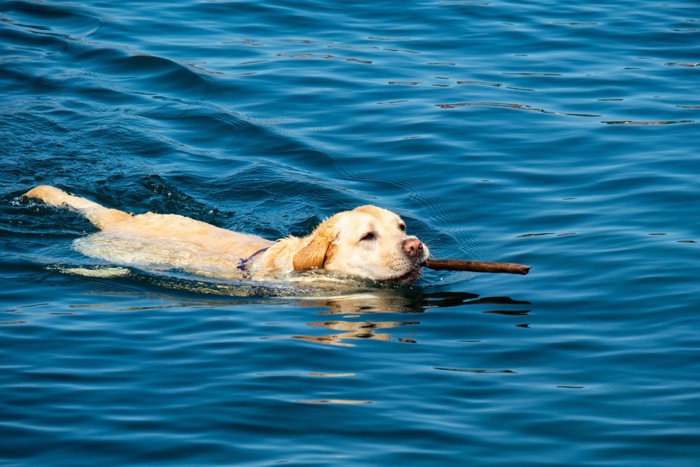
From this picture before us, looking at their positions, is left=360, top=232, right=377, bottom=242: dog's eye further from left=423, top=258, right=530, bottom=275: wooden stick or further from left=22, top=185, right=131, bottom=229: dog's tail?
left=22, top=185, right=131, bottom=229: dog's tail

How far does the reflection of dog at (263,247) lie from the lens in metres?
10.7

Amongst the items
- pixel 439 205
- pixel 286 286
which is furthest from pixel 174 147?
pixel 286 286

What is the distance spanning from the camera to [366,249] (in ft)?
35.3

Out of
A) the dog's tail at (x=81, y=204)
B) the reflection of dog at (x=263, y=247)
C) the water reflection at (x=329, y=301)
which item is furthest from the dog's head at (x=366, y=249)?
the dog's tail at (x=81, y=204)

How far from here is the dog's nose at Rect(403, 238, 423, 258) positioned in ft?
34.5

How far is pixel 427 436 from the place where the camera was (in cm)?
727

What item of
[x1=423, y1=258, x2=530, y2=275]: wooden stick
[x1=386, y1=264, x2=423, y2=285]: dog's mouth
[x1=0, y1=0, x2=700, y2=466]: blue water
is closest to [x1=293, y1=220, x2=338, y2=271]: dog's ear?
[x1=0, y1=0, x2=700, y2=466]: blue water

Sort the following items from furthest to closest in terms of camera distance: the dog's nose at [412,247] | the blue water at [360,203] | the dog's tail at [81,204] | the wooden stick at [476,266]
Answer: the dog's tail at [81,204]
the dog's nose at [412,247]
the wooden stick at [476,266]
the blue water at [360,203]

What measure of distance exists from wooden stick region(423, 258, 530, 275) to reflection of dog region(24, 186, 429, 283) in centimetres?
21

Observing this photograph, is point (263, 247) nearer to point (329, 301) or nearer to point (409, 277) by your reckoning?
point (329, 301)

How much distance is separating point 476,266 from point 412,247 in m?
0.61

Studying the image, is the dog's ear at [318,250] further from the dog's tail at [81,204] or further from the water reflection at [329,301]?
the dog's tail at [81,204]

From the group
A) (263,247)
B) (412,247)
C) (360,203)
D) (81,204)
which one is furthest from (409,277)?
(81,204)

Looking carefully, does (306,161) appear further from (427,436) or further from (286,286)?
(427,436)
